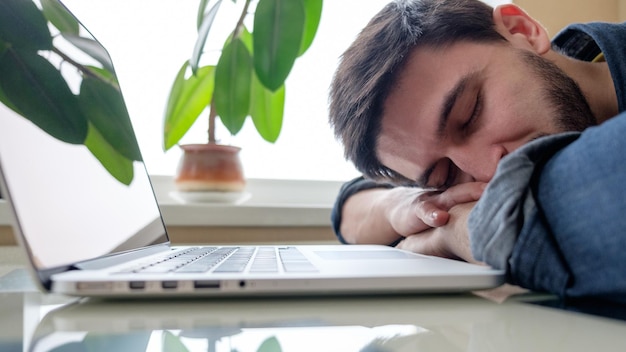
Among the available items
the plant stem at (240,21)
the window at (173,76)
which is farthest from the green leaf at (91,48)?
the window at (173,76)

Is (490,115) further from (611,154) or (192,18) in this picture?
(192,18)

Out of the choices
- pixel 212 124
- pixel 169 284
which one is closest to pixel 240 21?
pixel 212 124

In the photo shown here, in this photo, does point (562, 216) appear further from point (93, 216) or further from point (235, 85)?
point (235, 85)

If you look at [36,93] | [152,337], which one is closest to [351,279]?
[152,337]

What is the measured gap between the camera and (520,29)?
777 mm

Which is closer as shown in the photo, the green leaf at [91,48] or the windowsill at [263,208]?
the green leaf at [91,48]

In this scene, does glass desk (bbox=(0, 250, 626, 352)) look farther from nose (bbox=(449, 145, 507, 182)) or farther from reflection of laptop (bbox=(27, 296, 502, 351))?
nose (bbox=(449, 145, 507, 182))

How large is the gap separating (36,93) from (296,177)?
914 millimetres

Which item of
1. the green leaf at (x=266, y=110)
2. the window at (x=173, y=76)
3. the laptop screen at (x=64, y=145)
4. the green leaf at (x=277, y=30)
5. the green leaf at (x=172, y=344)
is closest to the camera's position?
the green leaf at (x=172, y=344)

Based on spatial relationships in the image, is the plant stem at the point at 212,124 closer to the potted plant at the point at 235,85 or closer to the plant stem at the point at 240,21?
the potted plant at the point at 235,85

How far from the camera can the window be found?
1.17 m

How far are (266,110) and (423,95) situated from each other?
Result: 0.46m

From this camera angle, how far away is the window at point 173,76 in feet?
3.85

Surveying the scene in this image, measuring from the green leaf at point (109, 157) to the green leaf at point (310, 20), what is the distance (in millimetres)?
459
